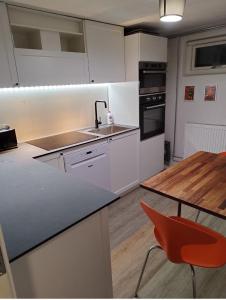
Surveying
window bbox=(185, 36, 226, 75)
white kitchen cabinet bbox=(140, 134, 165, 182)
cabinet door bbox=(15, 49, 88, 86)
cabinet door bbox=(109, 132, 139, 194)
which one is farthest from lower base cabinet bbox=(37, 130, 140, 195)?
window bbox=(185, 36, 226, 75)

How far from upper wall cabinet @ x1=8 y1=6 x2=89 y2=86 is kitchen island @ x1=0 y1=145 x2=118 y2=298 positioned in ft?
4.06

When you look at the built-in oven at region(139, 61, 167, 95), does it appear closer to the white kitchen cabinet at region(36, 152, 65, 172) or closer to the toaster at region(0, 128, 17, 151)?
the white kitchen cabinet at region(36, 152, 65, 172)

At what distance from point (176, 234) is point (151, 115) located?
2293 millimetres

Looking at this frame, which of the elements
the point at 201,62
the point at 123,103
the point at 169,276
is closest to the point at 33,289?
the point at 169,276

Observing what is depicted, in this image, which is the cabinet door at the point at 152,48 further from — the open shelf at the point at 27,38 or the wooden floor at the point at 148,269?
the wooden floor at the point at 148,269

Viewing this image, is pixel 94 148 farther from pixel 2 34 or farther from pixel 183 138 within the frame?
pixel 183 138

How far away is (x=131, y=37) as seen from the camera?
9.48 feet

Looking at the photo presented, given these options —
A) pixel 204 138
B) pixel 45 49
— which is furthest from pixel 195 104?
pixel 45 49

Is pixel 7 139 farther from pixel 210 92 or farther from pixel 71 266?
pixel 210 92

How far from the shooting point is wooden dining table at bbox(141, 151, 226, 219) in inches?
52.7

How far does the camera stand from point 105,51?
2773mm

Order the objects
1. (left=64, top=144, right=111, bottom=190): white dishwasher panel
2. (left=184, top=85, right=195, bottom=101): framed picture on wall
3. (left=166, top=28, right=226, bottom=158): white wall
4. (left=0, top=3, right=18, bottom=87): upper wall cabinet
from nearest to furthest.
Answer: (left=0, top=3, right=18, bottom=87): upper wall cabinet, (left=64, top=144, right=111, bottom=190): white dishwasher panel, (left=166, top=28, right=226, bottom=158): white wall, (left=184, top=85, right=195, bottom=101): framed picture on wall

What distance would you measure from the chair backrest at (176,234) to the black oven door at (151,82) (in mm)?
2106

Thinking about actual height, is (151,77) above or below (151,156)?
above
